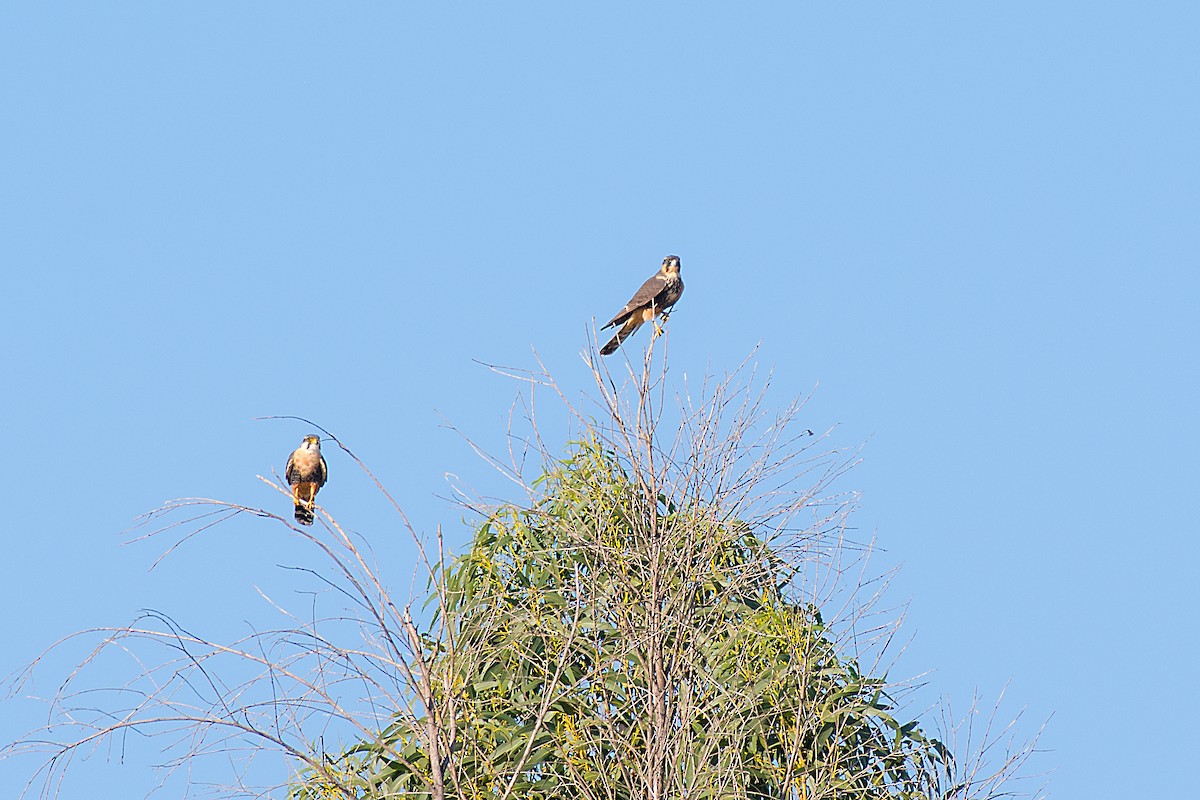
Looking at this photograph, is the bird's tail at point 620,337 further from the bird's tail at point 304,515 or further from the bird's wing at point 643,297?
the bird's tail at point 304,515

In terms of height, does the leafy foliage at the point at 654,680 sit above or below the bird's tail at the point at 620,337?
below

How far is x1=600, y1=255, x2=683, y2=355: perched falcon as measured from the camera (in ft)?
35.6

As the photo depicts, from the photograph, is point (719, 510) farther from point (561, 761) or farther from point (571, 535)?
point (561, 761)

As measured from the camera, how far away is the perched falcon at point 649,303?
10836 mm

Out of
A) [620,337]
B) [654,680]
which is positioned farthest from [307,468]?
[654,680]

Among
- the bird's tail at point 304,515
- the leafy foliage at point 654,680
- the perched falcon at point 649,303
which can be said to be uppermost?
the perched falcon at point 649,303

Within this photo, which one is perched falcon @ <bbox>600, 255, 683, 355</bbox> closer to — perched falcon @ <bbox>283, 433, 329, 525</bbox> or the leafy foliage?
perched falcon @ <bbox>283, 433, 329, 525</bbox>

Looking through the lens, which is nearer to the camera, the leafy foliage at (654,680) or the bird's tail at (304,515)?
the leafy foliage at (654,680)

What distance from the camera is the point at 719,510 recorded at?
7.21 meters

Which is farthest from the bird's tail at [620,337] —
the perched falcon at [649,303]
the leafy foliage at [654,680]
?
the leafy foliage at [654,680]

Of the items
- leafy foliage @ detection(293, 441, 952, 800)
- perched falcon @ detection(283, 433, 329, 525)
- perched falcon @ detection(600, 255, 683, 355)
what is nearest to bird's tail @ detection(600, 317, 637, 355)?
perched falcon @ detection(600, 255, 683, 355)

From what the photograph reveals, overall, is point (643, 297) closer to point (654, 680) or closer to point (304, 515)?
point (304, 515)

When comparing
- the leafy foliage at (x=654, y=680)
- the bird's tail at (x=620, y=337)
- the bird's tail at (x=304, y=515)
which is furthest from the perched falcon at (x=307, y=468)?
the leafy foliage at (x=654, y=680)

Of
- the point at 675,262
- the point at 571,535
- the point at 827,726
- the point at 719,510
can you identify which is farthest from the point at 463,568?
the point at 675,262
